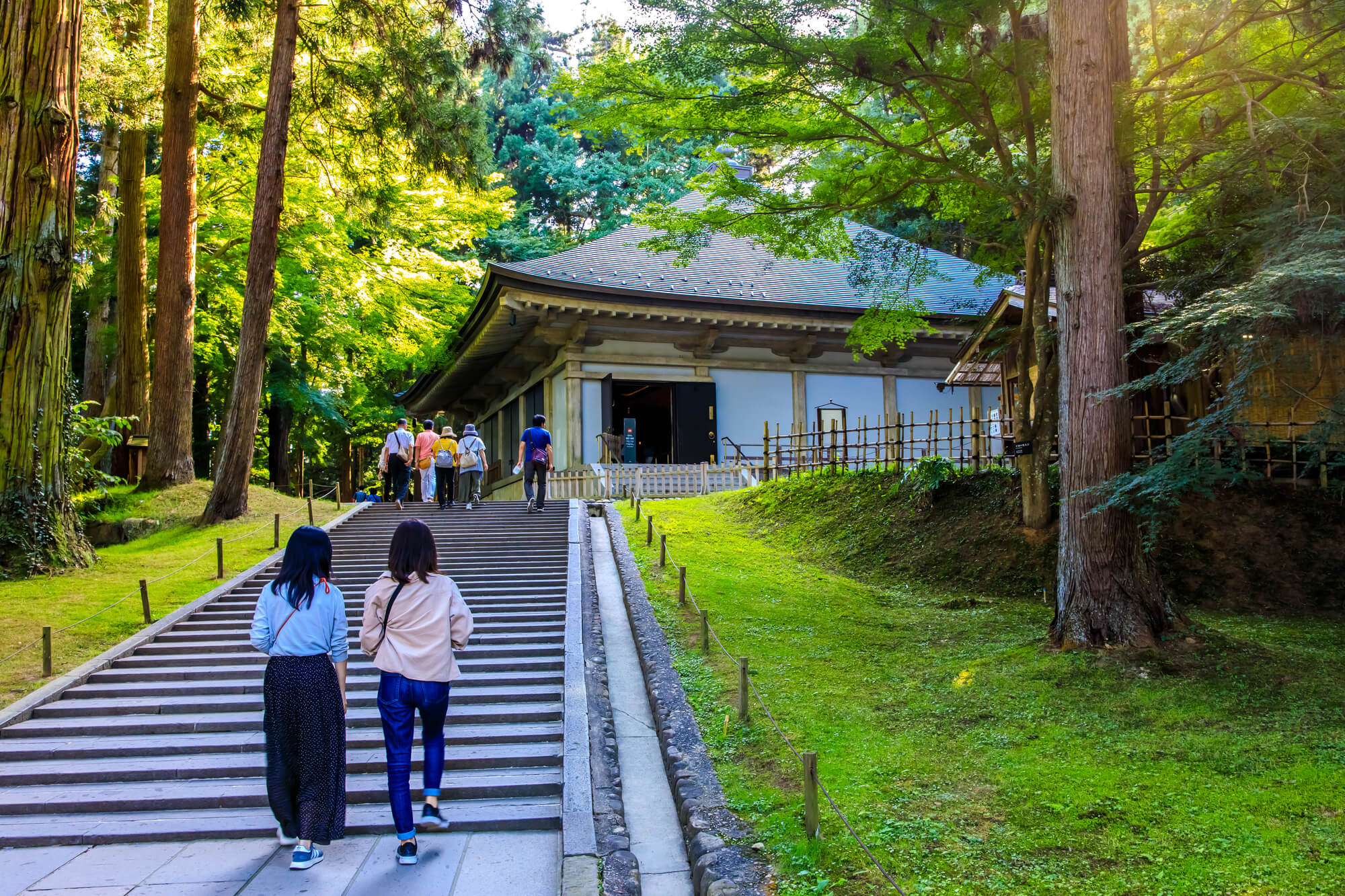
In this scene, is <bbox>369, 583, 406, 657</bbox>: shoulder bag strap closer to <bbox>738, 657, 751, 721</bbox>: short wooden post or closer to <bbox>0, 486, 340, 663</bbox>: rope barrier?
<bbox>738, 657, 751, 721</bbox>: short wooden post

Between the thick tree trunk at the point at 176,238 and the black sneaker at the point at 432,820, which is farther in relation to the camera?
the thick tree trunk at the point at 176,238

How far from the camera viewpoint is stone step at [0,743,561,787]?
605 cm

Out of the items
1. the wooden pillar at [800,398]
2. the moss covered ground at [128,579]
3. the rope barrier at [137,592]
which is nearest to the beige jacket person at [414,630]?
the moss covered ground at [128,579]

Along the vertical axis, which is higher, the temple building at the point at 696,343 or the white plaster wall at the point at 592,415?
the temple building at the point at 696,343

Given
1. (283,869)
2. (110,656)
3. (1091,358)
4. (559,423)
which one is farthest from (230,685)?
(559,423)

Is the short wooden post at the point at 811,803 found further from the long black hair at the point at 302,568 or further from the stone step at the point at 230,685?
the stone step at the point at 230,685

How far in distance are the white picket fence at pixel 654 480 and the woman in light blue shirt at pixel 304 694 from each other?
12373 millimetres

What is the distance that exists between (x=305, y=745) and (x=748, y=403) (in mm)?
16573

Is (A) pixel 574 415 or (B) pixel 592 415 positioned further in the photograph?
(B) pixel 592 415

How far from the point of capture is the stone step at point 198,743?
6438 mm

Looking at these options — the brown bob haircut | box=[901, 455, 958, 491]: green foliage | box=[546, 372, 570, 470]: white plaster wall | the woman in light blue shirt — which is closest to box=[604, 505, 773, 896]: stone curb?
the woman in light blue shirt

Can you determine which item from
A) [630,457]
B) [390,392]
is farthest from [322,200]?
[390,392]

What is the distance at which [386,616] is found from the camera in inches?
186

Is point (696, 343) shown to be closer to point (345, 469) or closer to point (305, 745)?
point (305, 745)
